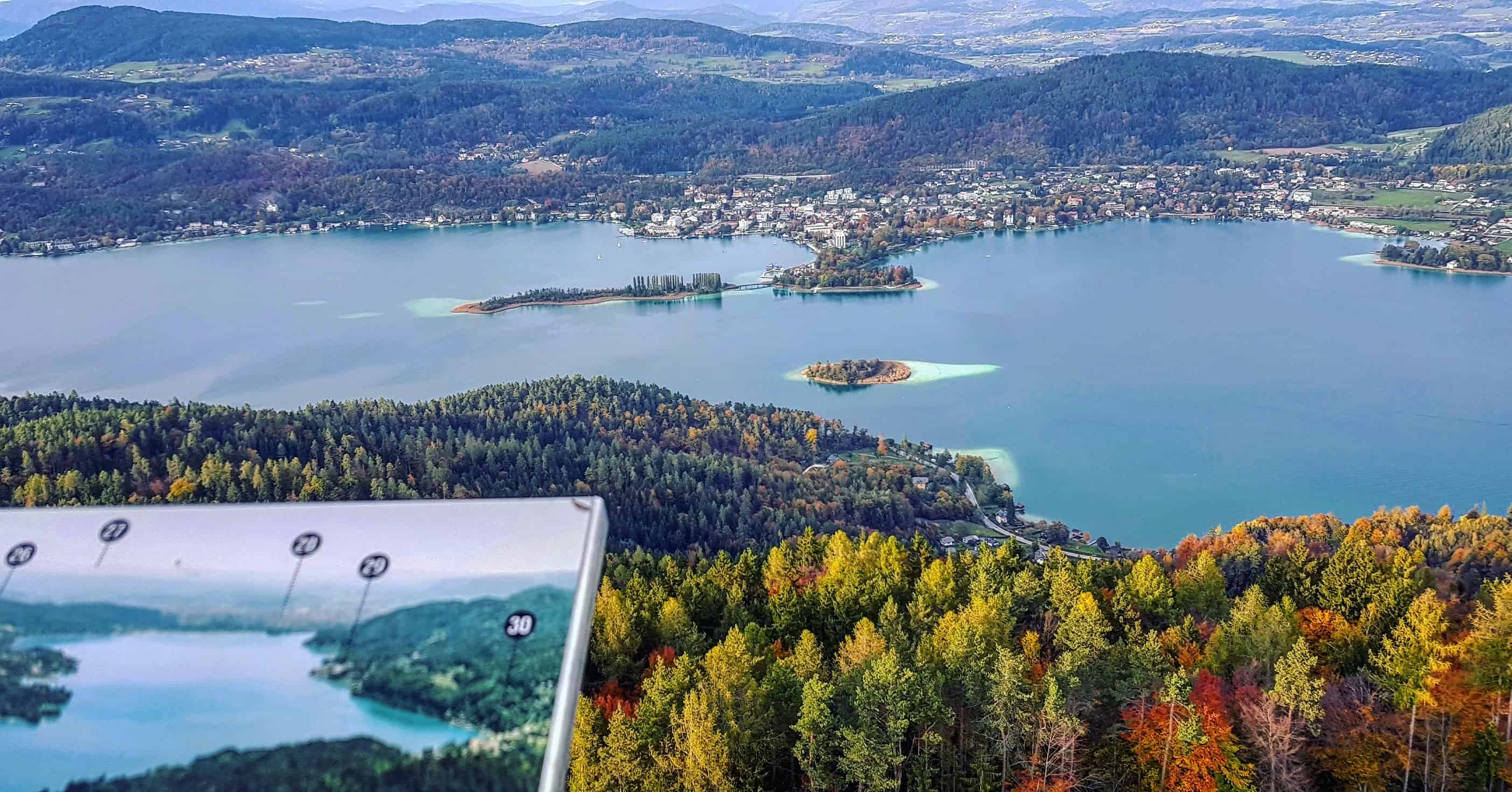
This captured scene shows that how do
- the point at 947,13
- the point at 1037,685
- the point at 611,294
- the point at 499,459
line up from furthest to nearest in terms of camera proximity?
the point at 947,13
the point at 611,294
the point at 499,459
the point at 1037,685

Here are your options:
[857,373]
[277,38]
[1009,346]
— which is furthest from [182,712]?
[277,38]

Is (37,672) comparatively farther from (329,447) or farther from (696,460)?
(696,460)

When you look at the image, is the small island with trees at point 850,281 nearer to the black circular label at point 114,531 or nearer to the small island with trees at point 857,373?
the small island with trees at point 857,373

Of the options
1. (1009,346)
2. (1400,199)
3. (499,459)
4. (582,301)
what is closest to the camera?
(499,459)

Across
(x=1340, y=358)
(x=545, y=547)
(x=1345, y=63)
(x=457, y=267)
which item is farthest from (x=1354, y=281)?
(x=1345, y=63)

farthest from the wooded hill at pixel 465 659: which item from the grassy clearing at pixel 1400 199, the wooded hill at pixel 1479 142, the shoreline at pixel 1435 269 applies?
the wooded hill at pixel 1479 142

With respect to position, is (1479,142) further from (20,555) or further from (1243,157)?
(20,555)

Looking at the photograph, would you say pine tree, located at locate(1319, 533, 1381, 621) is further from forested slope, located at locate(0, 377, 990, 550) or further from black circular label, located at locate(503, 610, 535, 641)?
black circular label, located at locate(503, 610, 535, 641)
